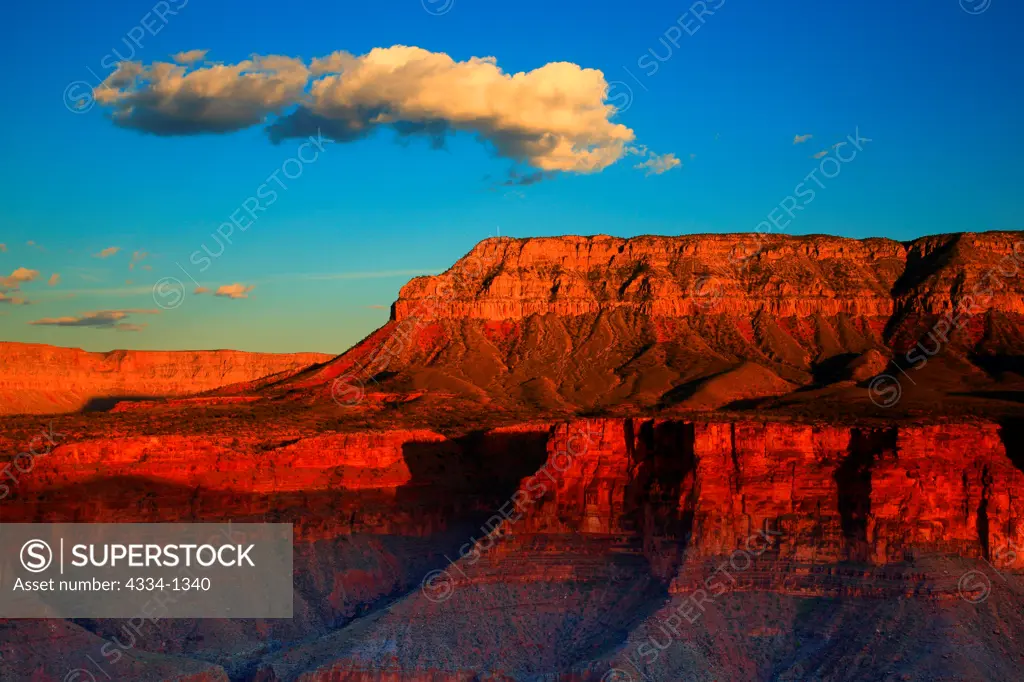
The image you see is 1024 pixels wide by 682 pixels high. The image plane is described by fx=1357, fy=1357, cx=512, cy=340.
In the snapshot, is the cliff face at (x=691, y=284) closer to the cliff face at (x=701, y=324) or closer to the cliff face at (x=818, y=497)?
the cliff face at (x=701, y=324)

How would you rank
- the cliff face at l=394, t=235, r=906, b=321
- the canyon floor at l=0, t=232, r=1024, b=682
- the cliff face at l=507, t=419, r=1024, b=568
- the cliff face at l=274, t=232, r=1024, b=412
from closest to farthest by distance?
the canyon floor at l=0, t=232, r=1024, b=682, the cliff face at l=507, t=419, r=1024, b=568, the cliff face at l=274, t=232, r=1024, b=412, the cliff face at l=394, t=235, r=906, b=321

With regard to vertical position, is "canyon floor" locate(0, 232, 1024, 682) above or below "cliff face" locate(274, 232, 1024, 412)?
below

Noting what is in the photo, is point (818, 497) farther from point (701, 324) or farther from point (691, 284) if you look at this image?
point (691, 284)

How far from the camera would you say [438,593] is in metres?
67.7

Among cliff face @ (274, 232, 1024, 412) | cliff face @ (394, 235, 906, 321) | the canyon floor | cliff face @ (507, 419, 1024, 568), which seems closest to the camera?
the canyon floor

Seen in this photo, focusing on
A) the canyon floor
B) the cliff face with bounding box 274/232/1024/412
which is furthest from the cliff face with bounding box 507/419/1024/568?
the cliff face with bounding box 274/232/1024/412

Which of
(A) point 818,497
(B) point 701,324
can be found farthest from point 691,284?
(A) point 818,497

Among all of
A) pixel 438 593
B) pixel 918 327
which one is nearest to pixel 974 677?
pixel 438 593

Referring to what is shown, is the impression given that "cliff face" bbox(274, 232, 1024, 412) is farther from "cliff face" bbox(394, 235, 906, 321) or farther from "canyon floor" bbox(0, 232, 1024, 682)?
Result: "canyon floor" bbox(0, 232, 1024, 682)

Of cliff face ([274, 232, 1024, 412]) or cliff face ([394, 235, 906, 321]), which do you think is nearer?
cliff face ([274, 232, 1024, 412])

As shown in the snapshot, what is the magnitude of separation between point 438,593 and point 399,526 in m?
22.7

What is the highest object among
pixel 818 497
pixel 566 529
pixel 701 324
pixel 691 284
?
pixel 691 284

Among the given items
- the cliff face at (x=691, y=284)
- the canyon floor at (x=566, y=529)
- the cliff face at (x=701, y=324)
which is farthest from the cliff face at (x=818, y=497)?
the cliff face at (x=691, y=284)

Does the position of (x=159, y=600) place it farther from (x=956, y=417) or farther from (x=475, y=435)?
(x=956, y=417)
